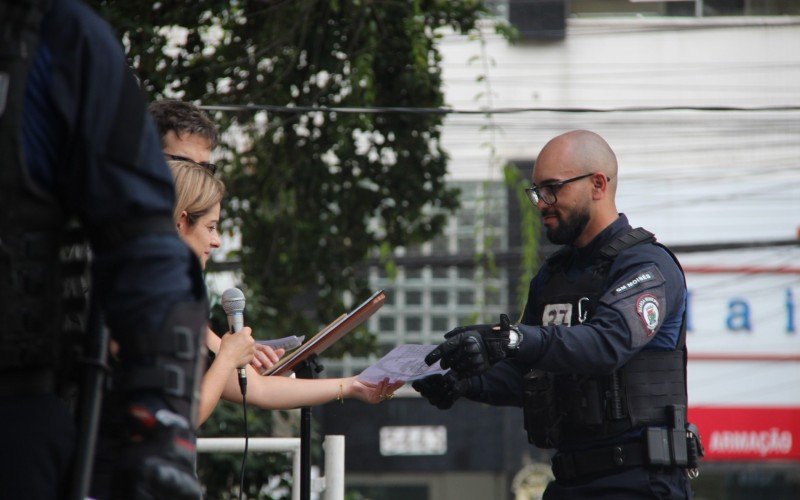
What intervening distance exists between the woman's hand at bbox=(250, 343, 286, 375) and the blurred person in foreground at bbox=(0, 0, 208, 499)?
7.04 ft

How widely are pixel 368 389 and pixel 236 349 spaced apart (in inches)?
32.6

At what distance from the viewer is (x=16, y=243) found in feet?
5.64

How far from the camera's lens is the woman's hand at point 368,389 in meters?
3.91

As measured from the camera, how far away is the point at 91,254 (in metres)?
1.79

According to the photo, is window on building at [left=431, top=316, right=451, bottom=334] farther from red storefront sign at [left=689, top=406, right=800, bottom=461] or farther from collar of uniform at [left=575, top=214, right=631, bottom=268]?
collar of uniform at [left=575, top=214, right=631, bottom=268]

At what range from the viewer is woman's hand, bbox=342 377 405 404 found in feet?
12.8

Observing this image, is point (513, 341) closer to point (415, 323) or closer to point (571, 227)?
point (571, 227)

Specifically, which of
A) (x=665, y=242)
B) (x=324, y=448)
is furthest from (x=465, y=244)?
(x=324, y=448)

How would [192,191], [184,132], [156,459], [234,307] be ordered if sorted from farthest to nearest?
[184,132] → [234,307] → [192,191] → [156,459]

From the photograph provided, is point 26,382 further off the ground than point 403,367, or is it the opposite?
point 403,367

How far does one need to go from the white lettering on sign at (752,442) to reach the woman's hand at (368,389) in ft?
50.4

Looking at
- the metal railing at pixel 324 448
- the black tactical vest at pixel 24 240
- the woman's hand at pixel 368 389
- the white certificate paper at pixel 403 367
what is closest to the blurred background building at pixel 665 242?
the metal railing at pixel 324 448

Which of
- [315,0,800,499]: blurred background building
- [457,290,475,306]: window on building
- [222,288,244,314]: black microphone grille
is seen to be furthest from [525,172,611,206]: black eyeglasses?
[457,290,475,306]: window on building

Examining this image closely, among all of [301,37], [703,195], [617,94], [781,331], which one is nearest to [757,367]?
[781,331]
